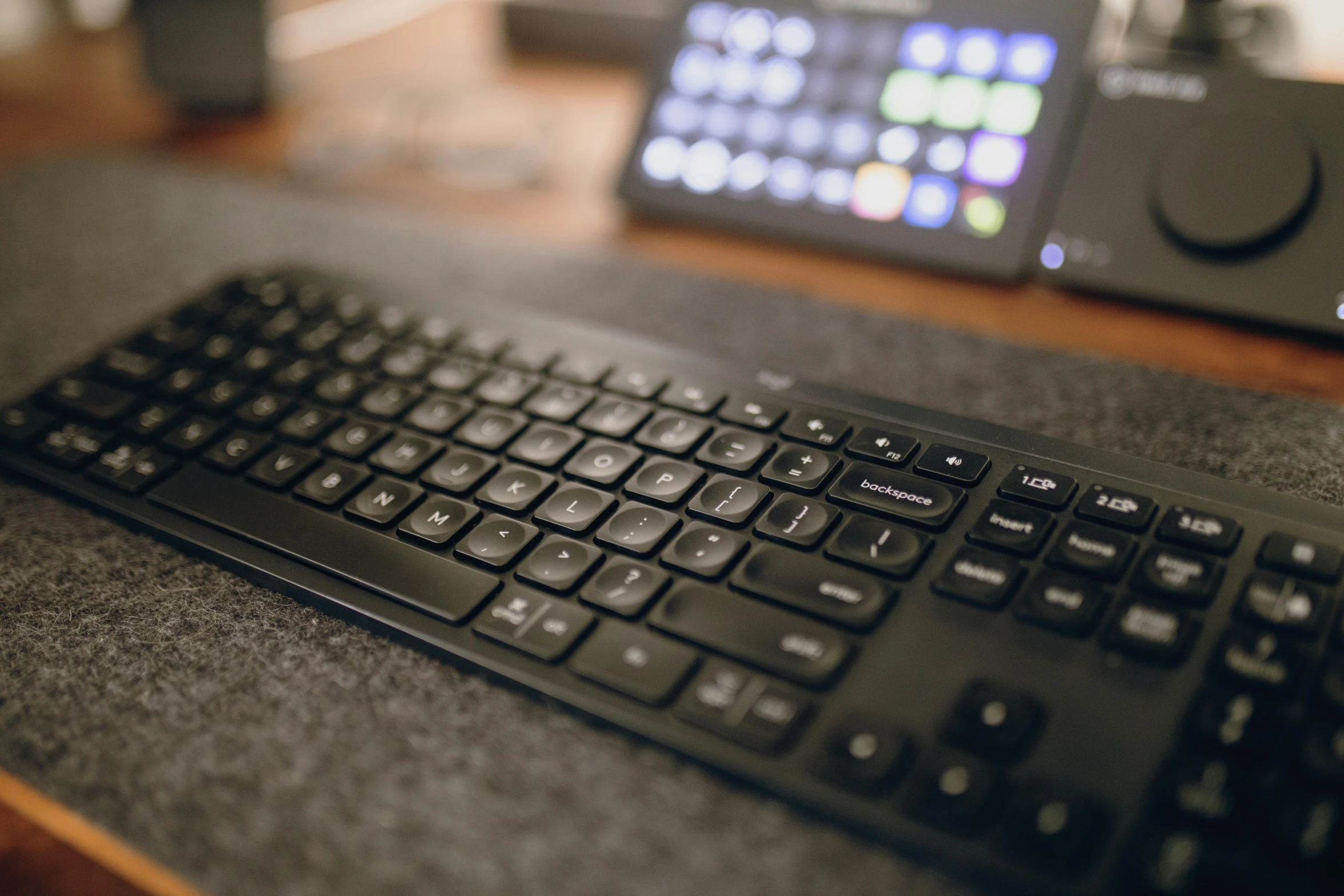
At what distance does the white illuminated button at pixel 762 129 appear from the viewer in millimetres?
479

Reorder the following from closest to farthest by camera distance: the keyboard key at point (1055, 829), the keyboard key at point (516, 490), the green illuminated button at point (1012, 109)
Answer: the keyboard key at point (1055, 829) → the keyboard key at point (516, 490) → the green illuminated button at point (1012, 109)

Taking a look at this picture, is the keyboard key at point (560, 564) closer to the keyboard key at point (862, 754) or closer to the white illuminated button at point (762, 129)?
the keyboard key at point (862, 754)

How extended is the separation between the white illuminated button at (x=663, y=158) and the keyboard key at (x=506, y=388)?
0.20 m

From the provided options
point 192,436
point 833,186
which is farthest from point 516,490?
point 833,186

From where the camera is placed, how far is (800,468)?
298 mm

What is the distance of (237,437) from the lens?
0.34 m

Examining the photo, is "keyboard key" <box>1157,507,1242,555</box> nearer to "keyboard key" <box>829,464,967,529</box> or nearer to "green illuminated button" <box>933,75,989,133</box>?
"keyboard key" <box>829,464,967,529</box>

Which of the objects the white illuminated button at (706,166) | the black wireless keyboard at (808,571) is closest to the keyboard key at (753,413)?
the black wireless keyboard at (808,571)

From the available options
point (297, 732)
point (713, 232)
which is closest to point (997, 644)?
point (297, 732)

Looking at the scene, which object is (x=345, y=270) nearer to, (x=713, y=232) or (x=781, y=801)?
(x=713, y=232)

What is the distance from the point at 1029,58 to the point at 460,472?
33cm

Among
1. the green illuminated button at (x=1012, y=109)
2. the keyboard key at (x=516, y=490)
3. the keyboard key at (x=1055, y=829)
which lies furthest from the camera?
→ the green illuminated button at (x=1012, y=109)

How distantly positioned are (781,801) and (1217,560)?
0.44 feet

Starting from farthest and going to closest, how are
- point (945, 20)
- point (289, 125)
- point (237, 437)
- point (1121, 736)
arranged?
point (289, 125) < point (945, 20) < point (237, 437) < point (1121, 736)
